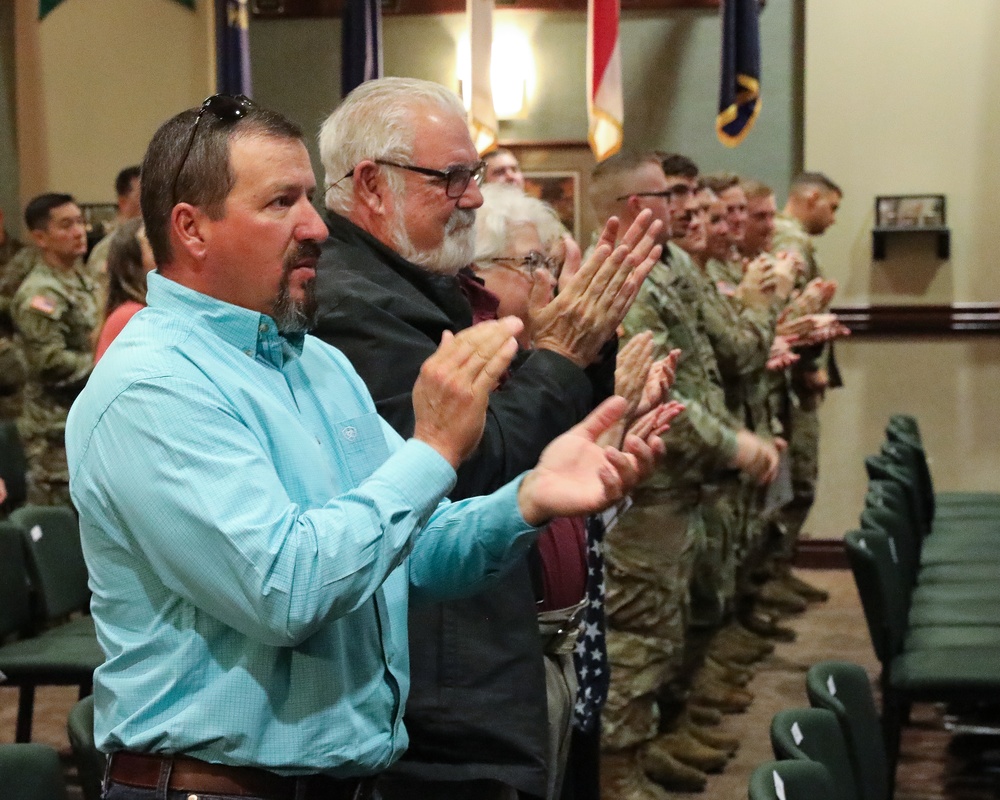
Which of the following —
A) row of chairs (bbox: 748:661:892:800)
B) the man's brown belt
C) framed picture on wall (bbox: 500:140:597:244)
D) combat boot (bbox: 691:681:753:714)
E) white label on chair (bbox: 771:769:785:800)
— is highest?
framed picture on wall (bbox: 500:140:597:244)

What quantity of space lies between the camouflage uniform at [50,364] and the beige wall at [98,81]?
6.48ft

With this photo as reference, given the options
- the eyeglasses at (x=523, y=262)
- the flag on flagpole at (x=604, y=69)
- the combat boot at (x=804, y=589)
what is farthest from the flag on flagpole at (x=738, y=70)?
the eyeglasses at (x=523, y=262)

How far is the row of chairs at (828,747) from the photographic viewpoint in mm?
1863

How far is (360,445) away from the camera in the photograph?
1600mm

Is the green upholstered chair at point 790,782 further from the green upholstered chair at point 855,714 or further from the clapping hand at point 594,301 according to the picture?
the clapping hand at point 594,301

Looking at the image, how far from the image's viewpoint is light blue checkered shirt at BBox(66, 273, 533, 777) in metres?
1.32

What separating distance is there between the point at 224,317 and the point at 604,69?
18.4 ft

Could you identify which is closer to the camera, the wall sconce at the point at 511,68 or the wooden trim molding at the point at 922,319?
the wooden trim molding at the point at 922,319

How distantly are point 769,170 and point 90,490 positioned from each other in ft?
22.7

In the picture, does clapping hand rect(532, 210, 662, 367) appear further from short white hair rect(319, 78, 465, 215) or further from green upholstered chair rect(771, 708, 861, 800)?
green upholstered chair rect(771, 708, 861, 800)

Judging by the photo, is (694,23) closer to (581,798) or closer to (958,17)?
(958,17)

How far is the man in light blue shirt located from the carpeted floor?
8.65ft

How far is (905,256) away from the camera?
25.1 ft

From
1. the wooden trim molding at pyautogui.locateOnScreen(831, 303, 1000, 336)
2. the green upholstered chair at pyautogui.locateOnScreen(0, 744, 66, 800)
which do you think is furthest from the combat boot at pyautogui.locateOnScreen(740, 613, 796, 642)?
the green upholstered chair at pyautogui.locateOnScreen(0, 744, 66, 800)
